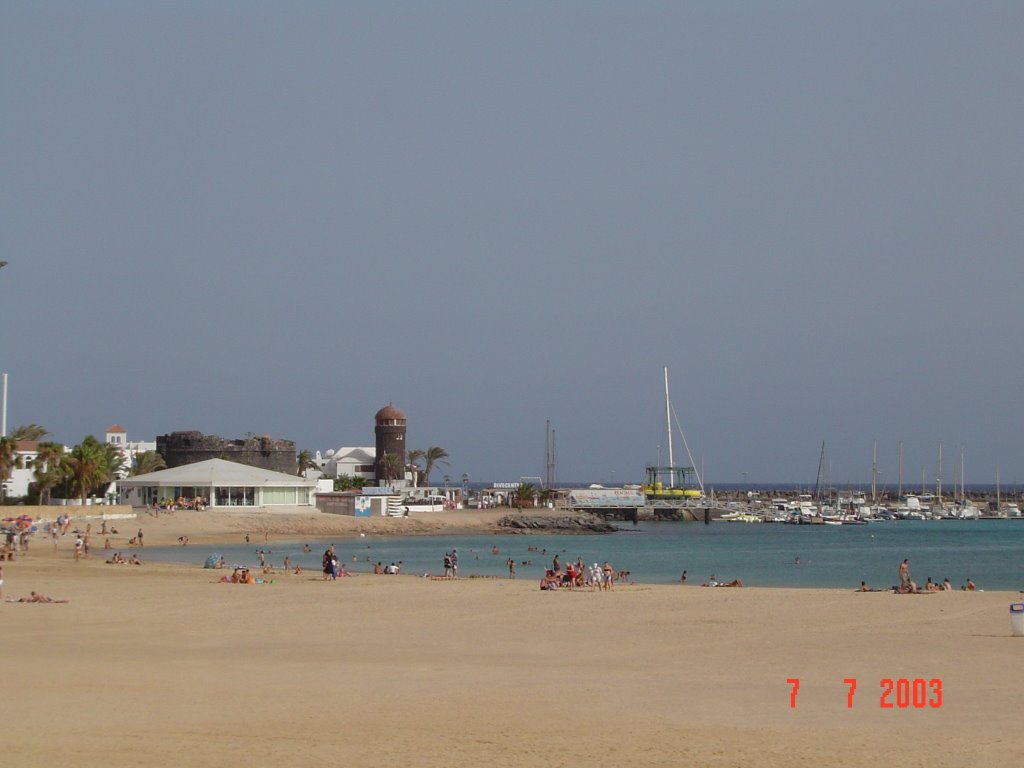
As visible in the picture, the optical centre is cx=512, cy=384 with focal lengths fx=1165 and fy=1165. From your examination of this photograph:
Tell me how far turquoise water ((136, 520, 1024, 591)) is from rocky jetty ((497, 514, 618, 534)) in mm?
2905

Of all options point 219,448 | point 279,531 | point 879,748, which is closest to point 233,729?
point 879,748

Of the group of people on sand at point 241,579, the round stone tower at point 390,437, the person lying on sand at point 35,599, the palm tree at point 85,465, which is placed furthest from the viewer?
the round stone tower at point 390,437

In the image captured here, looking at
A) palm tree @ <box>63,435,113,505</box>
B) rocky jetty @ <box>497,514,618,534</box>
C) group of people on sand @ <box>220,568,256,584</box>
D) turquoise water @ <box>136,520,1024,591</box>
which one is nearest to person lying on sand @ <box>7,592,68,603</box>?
group of people on sand @ <box>220,568,256,584</box>

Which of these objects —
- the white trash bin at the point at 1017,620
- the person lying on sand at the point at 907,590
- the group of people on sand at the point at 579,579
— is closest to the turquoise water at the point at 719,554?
the group of people on sand at the point at 579,579

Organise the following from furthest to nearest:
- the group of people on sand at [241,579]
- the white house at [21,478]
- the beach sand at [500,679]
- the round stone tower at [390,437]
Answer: the round stone tower at [390,437] < the white house at [21,478] < the group of people on sand at [241,579] < the beach sand at [500,679]

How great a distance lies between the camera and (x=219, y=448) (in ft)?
343

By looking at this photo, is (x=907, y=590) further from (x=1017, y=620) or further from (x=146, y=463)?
(x=146, y=463)

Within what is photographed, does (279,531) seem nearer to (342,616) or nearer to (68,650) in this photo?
(342,616)

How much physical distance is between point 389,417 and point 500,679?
4140 inches
